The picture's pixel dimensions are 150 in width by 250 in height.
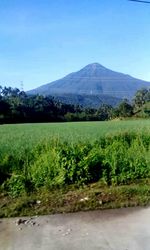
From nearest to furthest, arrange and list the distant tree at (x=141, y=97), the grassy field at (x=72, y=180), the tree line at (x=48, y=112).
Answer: the grassy field at (x=72, y=180)
the tree line at (x=48, y=112)
the distant tree at (x=141, y=97)

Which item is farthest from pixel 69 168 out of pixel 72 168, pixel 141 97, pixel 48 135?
pixel 141 97

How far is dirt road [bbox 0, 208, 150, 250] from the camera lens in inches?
200

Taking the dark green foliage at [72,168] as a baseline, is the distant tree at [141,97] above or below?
above

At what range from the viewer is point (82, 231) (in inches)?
222

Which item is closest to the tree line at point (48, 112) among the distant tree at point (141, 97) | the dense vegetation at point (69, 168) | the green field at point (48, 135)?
the distant tree at point (141, 97)

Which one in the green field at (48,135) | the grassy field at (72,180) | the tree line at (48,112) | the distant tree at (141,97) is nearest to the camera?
the grassy field at (72,180)

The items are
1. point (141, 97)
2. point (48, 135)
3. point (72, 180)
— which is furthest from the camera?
point (141, 97)

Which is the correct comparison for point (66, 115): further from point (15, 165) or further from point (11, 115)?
point (15, 165)

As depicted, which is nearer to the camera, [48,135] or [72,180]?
[72,180]

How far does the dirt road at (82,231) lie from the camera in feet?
16.6

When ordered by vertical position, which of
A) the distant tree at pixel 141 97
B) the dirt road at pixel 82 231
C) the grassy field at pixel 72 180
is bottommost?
the dirt road at pixel 82 231

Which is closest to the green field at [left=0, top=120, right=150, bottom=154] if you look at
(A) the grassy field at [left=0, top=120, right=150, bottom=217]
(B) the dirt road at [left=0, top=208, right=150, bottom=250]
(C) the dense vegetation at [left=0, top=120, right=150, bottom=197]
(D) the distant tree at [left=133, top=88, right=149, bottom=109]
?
(C) the dense vegetation at [left=0, top=120, right=150, bottom=197]

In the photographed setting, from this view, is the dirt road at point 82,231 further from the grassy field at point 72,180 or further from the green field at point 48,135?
the green field at point 48,135

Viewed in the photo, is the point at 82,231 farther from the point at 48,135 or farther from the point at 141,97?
the point at 141,97
